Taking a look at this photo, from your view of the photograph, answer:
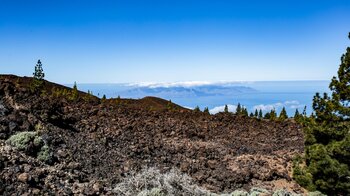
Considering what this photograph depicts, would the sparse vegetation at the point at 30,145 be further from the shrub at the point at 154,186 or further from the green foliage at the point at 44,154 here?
the shrub at the point at 154,186

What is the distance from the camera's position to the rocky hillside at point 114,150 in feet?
31.6

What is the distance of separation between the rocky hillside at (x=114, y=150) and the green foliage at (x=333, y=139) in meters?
2.29

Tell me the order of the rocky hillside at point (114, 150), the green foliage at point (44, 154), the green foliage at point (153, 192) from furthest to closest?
the green foliage at point (44, 154) < the rocky hillside at point (114, 150) < the green foliage at point (153, 192)

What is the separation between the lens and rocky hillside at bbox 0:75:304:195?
9.62 meters

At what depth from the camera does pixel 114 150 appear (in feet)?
46.1

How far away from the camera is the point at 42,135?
11.9m

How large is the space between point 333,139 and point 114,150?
827 cm

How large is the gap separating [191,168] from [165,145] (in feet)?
10.3

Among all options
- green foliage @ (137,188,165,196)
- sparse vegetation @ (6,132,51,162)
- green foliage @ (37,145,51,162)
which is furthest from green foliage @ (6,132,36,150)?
green foliage @ (137,188,165,196)

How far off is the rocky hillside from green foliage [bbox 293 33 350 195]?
2.29 metres

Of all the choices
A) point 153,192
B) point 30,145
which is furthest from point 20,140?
point 153,192

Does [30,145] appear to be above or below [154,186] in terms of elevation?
above

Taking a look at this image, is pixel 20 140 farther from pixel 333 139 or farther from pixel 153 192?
pixel 333 139

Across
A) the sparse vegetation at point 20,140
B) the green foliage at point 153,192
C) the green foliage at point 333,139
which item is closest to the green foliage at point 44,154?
the sparse vegetation at point 20,140
